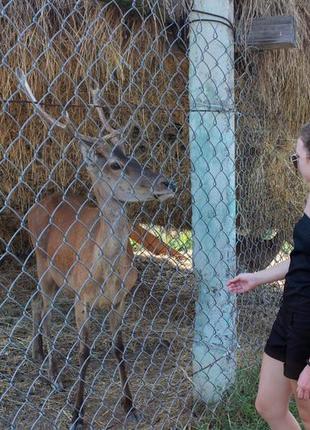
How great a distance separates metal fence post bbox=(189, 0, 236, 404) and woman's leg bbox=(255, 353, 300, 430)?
2.23 ft

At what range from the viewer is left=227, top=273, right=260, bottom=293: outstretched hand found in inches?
105

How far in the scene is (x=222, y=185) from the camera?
126 inches

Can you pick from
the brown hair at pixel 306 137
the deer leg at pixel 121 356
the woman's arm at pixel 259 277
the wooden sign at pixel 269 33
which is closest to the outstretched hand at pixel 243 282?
the woman's arm at pixel 259 277

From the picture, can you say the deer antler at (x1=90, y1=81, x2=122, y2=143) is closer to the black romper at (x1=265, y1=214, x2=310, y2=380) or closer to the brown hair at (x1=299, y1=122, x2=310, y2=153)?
the brown hair at (x1=299, y1=122, x2=310, y2=153)

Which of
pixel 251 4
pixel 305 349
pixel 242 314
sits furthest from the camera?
pixel 242 314

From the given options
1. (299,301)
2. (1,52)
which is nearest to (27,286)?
(1,52)

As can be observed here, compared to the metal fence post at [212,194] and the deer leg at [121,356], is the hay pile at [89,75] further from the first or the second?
the deer leg at [121,356]

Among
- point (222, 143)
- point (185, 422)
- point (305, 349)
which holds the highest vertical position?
point (222, 143)

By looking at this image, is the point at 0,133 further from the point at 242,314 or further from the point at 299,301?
the point at 299,301

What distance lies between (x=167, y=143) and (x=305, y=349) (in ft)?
9.24

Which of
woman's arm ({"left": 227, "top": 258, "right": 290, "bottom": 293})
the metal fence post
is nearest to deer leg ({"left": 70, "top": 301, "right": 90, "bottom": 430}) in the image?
the metal fence post

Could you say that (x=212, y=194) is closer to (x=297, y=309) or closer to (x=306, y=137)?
(x=306, y=137)

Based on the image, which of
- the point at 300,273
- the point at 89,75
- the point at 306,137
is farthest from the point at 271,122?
the point at 300,273

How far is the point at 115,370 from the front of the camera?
3.60 m
